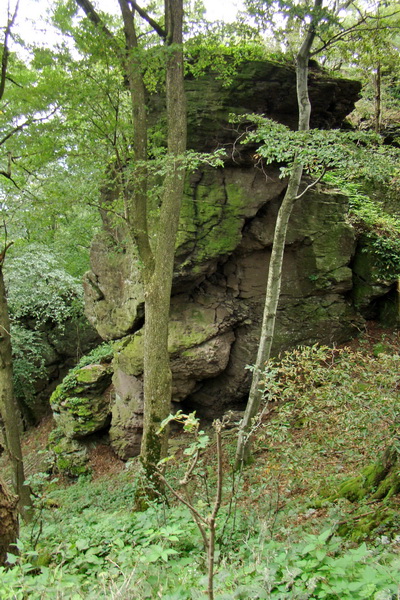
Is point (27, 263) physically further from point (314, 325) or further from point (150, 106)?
point (314, 325)

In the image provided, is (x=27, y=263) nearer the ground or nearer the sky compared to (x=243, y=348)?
nearer the sky

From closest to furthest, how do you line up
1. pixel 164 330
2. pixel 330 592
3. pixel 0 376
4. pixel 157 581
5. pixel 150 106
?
pixel 330 592
pixel 157 581
pixel 164 330
pixel 0 376
pixel 150 106

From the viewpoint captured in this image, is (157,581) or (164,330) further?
(164,330)

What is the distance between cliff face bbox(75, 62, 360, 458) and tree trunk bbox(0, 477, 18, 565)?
19.6 feet

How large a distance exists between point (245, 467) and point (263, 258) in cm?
531

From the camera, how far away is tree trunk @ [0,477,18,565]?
3.29m

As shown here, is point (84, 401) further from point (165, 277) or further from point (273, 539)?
point (273, 539)

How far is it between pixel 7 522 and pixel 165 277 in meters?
4.29

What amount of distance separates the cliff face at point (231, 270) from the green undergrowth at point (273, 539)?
327 centimetres

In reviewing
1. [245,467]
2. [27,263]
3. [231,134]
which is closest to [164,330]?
[245,467]

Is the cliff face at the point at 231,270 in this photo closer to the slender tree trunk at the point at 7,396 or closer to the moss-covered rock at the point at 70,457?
the moss-covered rock at the point at 70,457

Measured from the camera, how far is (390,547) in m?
2.73

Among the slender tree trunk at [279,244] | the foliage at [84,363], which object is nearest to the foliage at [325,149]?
the slender tree trunk at [279,244]

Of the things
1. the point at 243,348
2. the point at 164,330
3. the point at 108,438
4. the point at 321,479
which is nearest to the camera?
the point at 321,479
